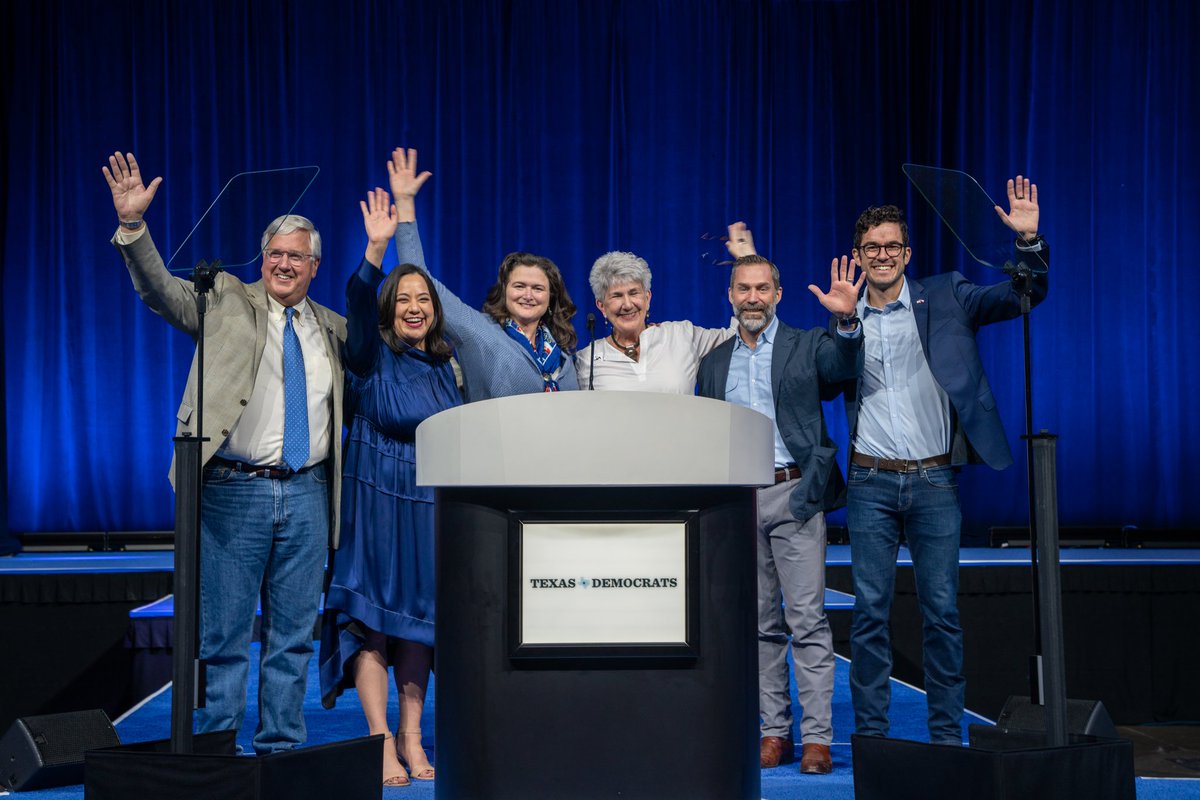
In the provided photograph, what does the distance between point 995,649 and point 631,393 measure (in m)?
3.95

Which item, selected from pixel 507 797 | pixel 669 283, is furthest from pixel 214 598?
pixel 669 283

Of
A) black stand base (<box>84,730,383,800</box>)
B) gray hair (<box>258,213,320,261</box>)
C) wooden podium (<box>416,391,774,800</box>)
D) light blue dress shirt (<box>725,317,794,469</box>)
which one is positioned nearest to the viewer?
wooden podium (<box>416,391,774,800</box>)

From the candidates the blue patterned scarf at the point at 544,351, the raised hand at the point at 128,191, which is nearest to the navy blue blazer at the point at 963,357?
the blue patterned scarf at the point at 544,351

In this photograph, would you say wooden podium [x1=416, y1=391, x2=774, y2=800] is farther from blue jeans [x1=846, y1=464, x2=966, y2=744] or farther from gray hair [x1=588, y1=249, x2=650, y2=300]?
gray hair [x1=588, y1=249, x2=650, y2=300]

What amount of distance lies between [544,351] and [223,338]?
2.38ft

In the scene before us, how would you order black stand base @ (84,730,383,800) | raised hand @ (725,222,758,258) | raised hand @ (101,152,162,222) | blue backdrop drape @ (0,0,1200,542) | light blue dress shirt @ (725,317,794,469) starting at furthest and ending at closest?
blue backdrop drape @ (0,0,1200,542) < raised hand @ (725,222,758,258) < light blue dress shirt @ (725,317,794,469) < raised hand @ (101,152,162,222) < black stand base @ (84,730,383,800)

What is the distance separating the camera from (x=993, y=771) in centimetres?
149

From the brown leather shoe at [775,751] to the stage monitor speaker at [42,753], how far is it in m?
1.33

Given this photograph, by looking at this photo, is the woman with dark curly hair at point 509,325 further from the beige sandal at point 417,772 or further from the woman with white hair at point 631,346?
the beige sandal at point 417,772

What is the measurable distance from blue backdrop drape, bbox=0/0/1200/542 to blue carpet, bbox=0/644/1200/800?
10.8 feet

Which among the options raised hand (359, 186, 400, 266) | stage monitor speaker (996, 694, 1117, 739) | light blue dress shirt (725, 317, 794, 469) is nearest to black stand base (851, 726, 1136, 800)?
stage monitor speaker (996, 694, 1117, 739)

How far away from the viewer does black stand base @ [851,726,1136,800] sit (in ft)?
4.91

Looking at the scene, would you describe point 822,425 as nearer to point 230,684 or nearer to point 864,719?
point 864,719

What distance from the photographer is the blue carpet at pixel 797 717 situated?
2.06 metres
